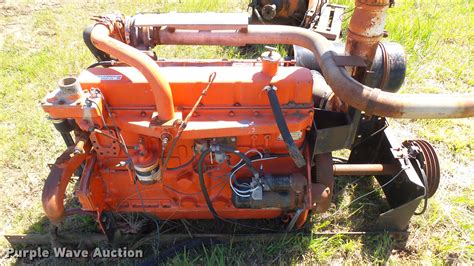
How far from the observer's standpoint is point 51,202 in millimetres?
2055

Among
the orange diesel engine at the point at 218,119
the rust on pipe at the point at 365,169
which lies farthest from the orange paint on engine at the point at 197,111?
the rust on pipe at the point at 365,169

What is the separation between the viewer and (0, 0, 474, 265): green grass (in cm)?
259

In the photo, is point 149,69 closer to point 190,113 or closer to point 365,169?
point 190,113

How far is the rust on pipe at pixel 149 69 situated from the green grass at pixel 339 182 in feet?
3.69

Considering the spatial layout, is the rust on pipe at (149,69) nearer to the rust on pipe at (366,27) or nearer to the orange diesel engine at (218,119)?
the orange diesel engine at (218,119)

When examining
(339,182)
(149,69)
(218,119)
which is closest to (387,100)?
(218,119)

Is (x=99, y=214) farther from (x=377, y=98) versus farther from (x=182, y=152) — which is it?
(x=377, y=98)

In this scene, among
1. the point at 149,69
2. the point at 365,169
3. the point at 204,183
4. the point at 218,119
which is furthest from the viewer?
the point at 365,169

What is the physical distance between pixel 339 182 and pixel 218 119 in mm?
1546

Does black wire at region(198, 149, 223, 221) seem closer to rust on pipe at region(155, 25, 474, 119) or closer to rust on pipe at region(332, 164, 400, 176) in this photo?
rust on pipe at region(155, 25, 474, 119)

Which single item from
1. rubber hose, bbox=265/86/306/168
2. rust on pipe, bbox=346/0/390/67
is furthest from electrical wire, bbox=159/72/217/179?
rust on pipe, bbox=346/0/390/67

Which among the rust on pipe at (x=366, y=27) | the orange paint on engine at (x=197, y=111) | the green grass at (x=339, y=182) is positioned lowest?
the green grass at (x=339, y=182)

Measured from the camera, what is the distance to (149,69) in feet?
5.96

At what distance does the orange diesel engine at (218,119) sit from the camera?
Answer: 1.89 meters
